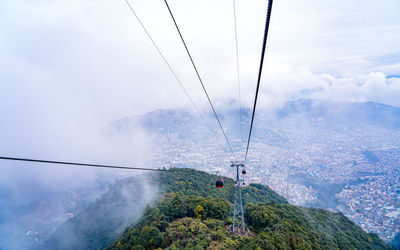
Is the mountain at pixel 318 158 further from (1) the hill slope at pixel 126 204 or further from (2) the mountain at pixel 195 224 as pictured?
(1) the hill slope at pixel 126 204

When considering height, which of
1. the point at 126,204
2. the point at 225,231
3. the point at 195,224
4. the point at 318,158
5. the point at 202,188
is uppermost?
the point at 318,158

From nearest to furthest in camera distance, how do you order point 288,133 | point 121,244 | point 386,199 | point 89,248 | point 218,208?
point 121,244, point 218,208, point 89,248, point 386,199, point 288,133

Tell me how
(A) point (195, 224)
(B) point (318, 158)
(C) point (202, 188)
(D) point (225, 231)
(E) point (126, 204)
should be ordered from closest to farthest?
(D) point (225, 231) → (A) point (195, 224) → (C) point (202, 188) → (E) point (126, 204) → (B) point (318, 158)

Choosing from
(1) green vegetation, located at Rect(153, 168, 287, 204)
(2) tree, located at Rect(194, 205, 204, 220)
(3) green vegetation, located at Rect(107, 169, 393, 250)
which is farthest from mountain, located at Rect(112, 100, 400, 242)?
(2) tree, located at Rect(194, 205, 204, 220)

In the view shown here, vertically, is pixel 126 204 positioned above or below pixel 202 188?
below

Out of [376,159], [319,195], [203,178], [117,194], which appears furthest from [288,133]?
[117,194]

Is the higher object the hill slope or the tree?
the tree

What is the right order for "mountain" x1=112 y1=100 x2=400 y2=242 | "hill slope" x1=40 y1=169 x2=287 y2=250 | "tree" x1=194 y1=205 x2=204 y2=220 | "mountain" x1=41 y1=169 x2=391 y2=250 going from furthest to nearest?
"mountain" x1=112 y1=100 x2=400 y2=242 → "hill slope" x1=40 y1=169 x2=287 y2=250 → "tree" x1=194 y1=205 x2=204 y2=220 → "mountain" x1=41 y1=169 x2=391 y2=250

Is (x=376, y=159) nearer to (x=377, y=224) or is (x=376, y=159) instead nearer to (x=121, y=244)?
(x=377, y=224)

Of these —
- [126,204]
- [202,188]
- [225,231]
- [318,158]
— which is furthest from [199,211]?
[318,158]

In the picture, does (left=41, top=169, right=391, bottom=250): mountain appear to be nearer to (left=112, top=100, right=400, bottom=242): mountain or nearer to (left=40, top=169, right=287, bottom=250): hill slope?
(left=40, top=169, right=287, bottom=250): hill slope

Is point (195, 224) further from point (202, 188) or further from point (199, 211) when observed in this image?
point (202, 188)
